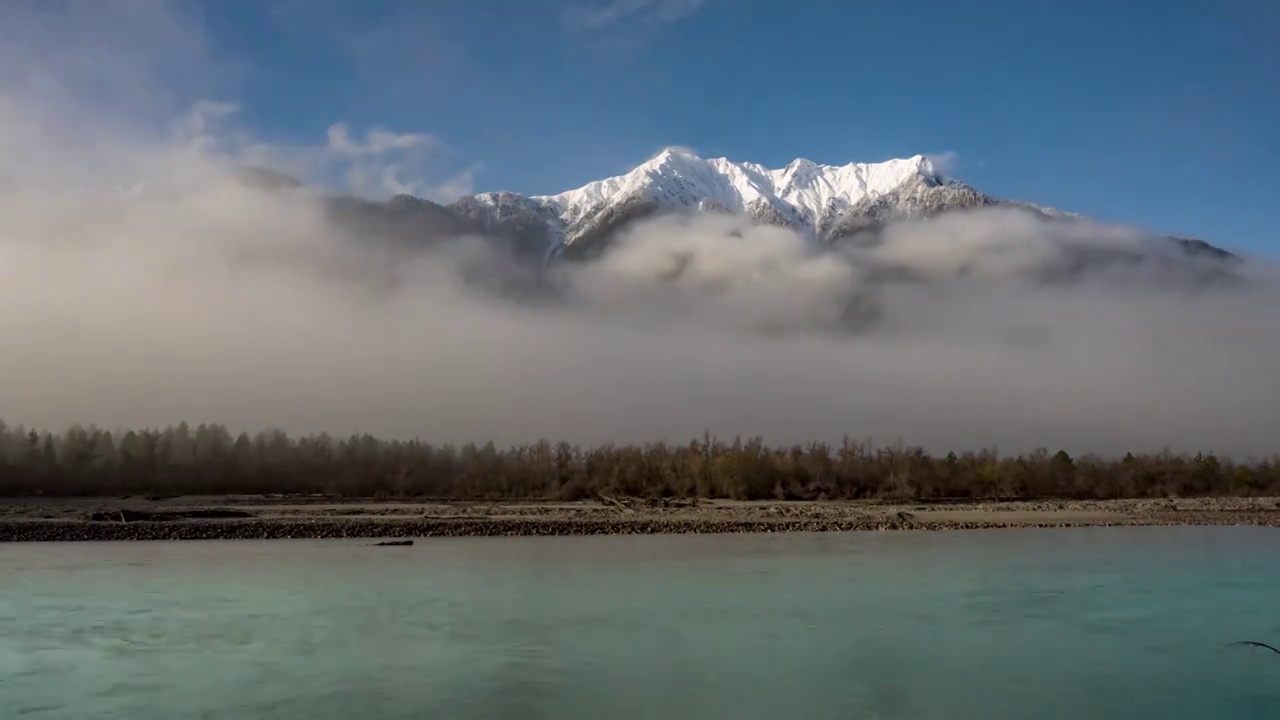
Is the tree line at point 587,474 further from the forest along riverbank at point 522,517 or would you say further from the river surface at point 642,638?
the river surface at point 642,638

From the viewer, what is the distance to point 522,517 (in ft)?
158

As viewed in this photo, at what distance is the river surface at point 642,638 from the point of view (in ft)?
37.0

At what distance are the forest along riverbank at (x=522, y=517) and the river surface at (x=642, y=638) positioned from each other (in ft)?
41.5

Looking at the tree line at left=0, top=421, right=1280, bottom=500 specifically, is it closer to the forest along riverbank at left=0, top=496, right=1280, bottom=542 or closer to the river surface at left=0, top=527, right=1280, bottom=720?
the forest along riverbank at left=0, top=496, right=1280, bottom=542

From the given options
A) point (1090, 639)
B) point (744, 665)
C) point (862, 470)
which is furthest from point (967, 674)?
A: point (862, 470)

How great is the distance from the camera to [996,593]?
2091cm

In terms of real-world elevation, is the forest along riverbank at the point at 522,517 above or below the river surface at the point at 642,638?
above

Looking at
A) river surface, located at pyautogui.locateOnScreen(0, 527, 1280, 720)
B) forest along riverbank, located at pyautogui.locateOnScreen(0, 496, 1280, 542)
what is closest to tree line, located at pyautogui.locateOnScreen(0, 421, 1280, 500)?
forest along riverbank, located at pyautogui.locateOnScreen(0, 496, 1280, 542)

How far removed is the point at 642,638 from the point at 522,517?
33357mm

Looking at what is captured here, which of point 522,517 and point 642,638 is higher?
point 522,517

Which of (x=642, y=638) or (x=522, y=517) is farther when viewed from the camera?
(x=522, y=517)

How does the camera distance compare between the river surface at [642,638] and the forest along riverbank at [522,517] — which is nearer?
the river surface at [642,638]

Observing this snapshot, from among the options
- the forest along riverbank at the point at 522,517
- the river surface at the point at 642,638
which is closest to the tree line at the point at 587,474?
the forest along riverbank at the point at 522,517

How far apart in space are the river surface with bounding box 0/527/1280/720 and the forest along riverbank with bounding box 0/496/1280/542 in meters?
12.6
